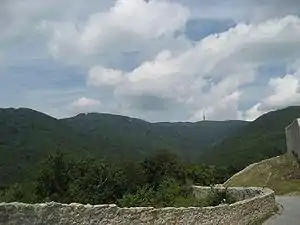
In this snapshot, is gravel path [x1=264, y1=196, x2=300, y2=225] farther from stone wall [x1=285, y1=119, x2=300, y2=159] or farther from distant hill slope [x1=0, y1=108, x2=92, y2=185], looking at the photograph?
distant hill slope [x1=0, y1=108, x2=92, y2=185]

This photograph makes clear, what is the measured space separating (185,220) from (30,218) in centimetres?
647

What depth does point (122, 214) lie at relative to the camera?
1234 centimetres

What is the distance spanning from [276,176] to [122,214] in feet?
106

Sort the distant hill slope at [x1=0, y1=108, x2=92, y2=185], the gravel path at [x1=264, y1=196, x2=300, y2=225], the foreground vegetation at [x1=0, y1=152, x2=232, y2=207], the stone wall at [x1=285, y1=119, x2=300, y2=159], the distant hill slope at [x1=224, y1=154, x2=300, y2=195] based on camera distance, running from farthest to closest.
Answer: the distant hill slope at [x1=0, y1=108, x2=92, y2=185], the foreground vegetation at [x1=0, y1=152, x2=232, y2=207], the stone wall at [x1=285, y1=119, x2=300, y2=159], the distant hill slope at [x1=224, y1=154, x2=300, y2=195], the gravel path at [x1=264, y1=196, x2=300, y2=225]

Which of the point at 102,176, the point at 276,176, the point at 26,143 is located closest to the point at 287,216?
the point at 276,176

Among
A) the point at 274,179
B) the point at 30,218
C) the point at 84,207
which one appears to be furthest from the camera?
the point at 274,179

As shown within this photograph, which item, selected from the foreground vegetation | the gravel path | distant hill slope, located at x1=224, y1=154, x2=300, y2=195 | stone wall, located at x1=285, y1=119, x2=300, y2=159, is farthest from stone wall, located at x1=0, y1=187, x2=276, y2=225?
the foreground vegetation

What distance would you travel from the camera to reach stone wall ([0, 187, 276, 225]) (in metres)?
9.35

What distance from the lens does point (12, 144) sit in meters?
153

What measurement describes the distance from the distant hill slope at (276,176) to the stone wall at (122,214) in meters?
17.8

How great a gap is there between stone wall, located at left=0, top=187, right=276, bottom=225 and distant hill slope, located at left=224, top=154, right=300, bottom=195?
1779cm

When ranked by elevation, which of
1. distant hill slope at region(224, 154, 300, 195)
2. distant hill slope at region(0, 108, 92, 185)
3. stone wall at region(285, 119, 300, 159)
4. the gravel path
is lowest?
the gravel path

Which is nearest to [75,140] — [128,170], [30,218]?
[128,170]

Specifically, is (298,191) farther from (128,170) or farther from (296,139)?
(128,170)
